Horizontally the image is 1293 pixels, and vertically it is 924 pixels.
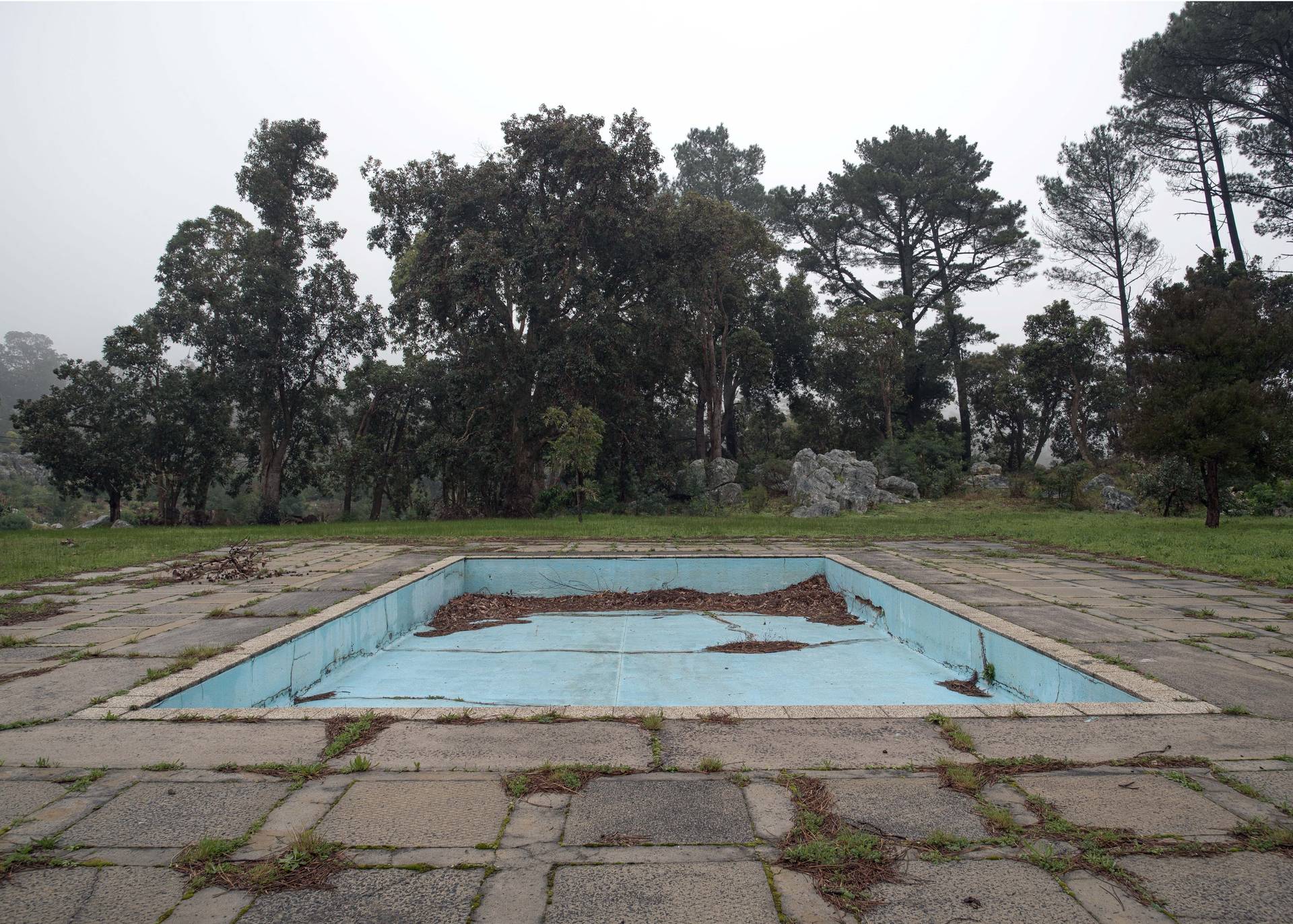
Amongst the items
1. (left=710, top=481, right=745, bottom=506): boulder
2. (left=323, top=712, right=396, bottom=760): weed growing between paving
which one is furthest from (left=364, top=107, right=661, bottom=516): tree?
(left=323, top=712, right=396, bottom=760): weed growing between paving

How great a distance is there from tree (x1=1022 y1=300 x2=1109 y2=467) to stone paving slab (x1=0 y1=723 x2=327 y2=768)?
2272 centimetres

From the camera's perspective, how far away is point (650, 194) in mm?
18453

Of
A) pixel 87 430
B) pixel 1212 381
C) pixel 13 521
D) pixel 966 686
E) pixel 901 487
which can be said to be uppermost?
pixel 87 430

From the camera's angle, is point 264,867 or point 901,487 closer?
point 264,867

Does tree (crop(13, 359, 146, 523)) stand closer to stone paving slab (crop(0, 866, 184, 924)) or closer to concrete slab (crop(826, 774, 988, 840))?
stone paving slab (crop(0, 866, 184, 924))

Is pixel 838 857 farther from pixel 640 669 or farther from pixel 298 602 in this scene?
pixel 298 602

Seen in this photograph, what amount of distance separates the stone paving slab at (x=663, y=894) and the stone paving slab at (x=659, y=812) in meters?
0.14

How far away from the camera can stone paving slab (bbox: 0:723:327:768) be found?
97.1 inches

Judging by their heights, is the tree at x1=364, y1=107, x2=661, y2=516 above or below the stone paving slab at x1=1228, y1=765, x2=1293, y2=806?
above

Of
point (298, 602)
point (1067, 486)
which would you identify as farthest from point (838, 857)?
point (1067, 486)

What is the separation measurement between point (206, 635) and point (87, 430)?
2014 cm

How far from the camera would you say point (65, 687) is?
3320 mm

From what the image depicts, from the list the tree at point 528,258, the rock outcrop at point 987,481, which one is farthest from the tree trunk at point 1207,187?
Answer: the tree at point 528,258

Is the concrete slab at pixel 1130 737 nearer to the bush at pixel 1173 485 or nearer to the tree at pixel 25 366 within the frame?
the bush at pixel 1173 485
